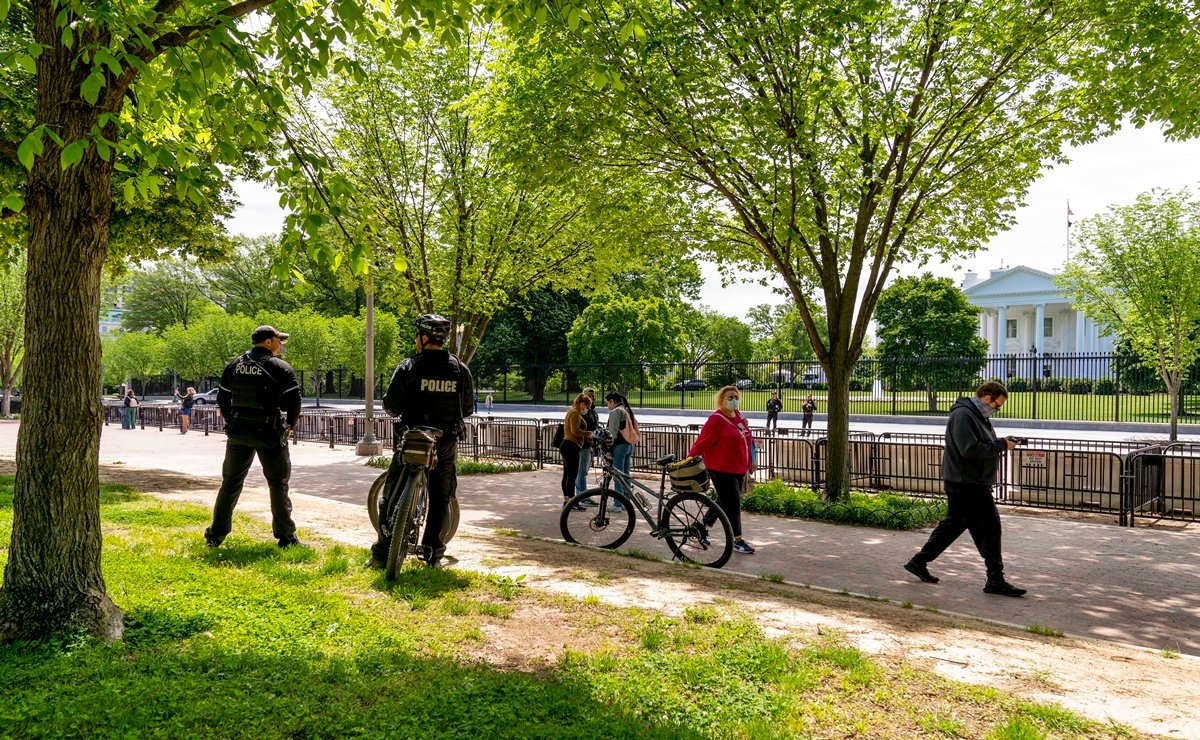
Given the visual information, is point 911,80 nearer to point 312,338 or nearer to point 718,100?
point 718,100

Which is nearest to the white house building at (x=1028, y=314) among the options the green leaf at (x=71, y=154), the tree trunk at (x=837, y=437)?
the tree trunk at (x=837, y=437)

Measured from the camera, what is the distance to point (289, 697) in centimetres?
349

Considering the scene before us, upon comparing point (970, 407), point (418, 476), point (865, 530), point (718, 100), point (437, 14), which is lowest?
point (865, 530)

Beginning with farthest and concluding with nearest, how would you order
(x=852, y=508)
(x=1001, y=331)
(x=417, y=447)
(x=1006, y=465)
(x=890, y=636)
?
1. (x=1001, y=331)
2. (x=1006, y=465)
3. (x=852, y=508)
4. (x=417, y=447)
5. (x=890, y=636)

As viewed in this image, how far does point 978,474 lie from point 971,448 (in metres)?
0.27

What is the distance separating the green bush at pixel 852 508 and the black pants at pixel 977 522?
10.6 ft

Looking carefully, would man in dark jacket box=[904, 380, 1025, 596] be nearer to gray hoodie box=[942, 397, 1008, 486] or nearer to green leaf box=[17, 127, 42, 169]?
gray hoodie box=[942, 397, 1008, 486]

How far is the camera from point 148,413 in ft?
111

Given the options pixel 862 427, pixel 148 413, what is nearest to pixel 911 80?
pixel 862 427

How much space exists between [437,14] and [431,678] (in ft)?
12.5

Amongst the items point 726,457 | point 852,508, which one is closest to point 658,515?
point 726,457

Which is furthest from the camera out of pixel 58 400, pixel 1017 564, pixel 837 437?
pixel 837 437

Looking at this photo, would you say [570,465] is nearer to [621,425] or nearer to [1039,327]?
[621,425]

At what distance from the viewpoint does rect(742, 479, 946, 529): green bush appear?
34.2 feet
